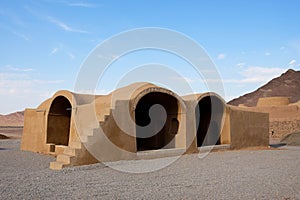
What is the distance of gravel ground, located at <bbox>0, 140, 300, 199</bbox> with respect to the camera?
6.45m

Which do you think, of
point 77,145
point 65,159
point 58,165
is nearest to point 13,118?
point 77,145

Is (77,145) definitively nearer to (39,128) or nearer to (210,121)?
(39,128)

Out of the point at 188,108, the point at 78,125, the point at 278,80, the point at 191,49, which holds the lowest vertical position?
the point at 78,125

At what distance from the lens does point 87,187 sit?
A: 23.3 ft

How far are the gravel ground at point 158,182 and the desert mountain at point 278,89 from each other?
9951 cm

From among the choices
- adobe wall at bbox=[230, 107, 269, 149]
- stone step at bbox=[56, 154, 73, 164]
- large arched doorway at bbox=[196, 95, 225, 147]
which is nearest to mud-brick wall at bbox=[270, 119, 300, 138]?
adobe wall at bbox=[230, 107, 269, 149]

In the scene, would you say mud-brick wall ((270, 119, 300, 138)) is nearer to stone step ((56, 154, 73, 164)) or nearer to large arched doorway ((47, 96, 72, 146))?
large arched doorway ((47, 96, 72, 146))

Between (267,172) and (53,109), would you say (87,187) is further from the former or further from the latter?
(53,109)

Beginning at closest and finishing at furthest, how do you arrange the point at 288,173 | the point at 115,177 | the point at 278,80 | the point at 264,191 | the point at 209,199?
1. the point at 209,199
2. the point at 264,191
3. the point at 115,177
4. the point at 288,173
5. the point at 278,80

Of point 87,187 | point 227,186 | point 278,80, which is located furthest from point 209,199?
point 278,80

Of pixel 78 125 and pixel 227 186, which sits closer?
pixel 227 186

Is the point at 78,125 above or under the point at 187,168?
above

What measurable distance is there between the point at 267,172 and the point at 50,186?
6358mm

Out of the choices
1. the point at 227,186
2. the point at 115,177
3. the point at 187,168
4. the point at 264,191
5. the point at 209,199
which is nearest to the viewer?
the point at 209,199
